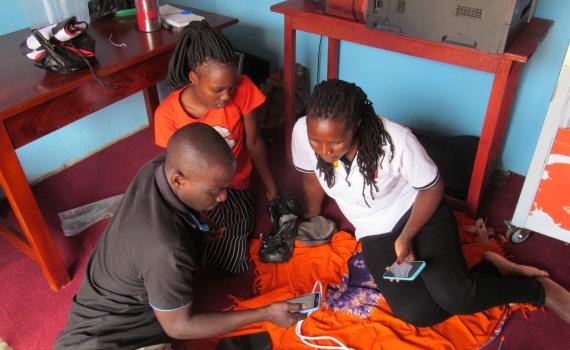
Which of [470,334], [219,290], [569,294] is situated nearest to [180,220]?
[219,290]

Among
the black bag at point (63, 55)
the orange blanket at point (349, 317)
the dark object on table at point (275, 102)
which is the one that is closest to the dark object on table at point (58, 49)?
the black bag at point (63, 55)

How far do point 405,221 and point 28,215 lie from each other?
1.28m

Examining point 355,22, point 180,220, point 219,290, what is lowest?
point 219,290

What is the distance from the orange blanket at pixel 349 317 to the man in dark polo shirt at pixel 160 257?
1.18 feet

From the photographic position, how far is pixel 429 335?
5.17 feet

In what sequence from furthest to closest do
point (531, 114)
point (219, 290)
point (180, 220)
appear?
point (531, 114) → point (219, 290) → point (180, 220)

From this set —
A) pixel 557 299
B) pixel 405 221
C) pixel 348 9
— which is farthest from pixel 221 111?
pixel 557 299

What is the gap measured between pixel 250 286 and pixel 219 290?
0.12 meters

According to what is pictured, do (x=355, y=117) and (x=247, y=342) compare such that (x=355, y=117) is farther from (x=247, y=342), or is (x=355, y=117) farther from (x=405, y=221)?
(x=247, y=342)

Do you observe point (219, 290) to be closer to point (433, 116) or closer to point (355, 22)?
point (355, 22)

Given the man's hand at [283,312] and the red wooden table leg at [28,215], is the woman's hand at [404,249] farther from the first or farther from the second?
the red wooden table leg at [28,215]

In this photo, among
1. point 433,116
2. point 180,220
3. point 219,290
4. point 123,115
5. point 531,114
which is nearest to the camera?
point 180,220

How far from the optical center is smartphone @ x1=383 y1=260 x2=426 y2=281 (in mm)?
1500

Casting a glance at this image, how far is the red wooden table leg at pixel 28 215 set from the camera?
57.9 inches
